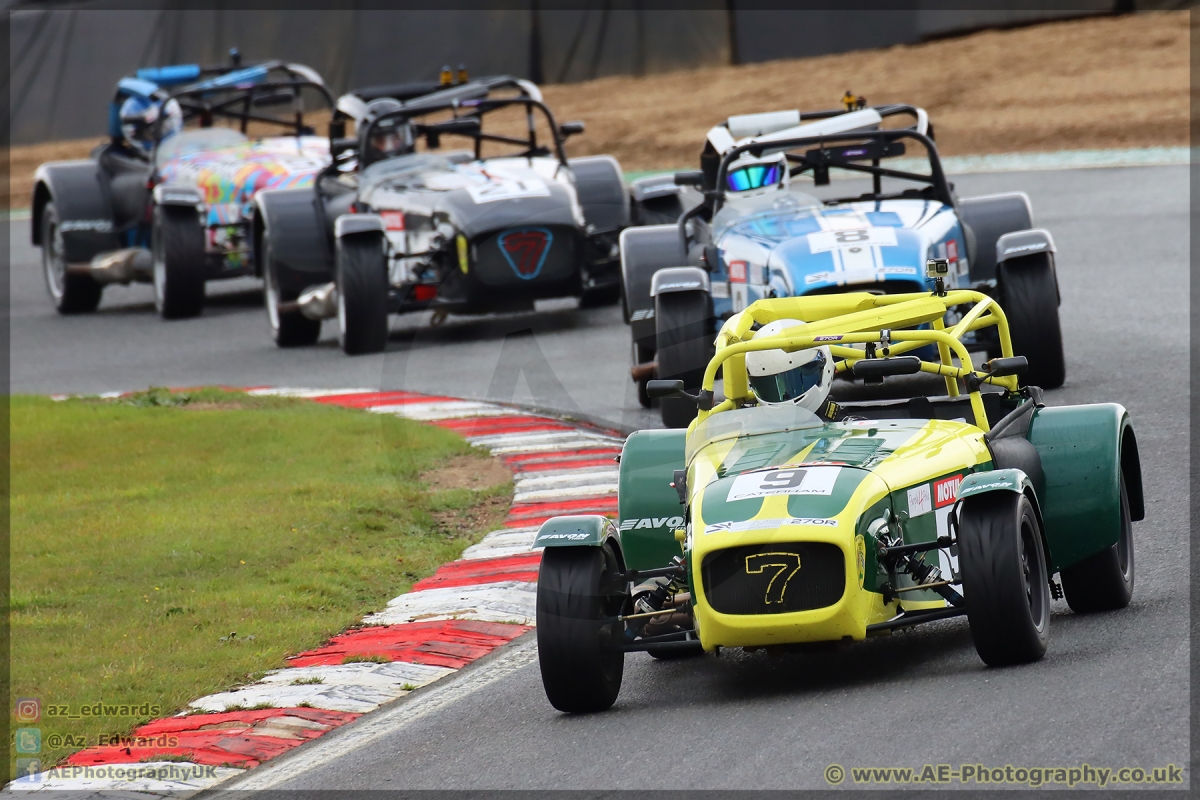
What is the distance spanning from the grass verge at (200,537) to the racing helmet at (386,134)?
367cm

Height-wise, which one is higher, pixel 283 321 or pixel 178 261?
pixel 178 261

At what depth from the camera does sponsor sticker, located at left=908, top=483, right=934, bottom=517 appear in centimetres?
628

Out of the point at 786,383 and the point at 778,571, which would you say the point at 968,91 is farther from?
the point at 778,571

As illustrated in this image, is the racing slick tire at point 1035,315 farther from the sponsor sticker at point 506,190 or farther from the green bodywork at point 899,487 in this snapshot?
the sponsor sticker at point 506,190

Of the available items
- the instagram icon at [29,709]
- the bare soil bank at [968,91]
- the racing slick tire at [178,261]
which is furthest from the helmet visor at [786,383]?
the bare soil bank at [968,91]

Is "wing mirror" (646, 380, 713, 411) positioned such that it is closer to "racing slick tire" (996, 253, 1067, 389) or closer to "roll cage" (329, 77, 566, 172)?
"racing slick tire" (996, 253, 1067, 389)

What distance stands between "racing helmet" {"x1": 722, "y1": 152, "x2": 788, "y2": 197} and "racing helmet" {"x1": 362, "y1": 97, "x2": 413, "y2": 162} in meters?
4.49

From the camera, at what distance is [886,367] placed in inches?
263

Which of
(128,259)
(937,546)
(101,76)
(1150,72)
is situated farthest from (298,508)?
(101,76)

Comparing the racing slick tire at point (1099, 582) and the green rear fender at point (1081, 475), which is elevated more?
the green rear fender at point (1081, 475)

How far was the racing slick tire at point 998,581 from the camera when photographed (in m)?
5.84

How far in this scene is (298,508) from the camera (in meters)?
9.84

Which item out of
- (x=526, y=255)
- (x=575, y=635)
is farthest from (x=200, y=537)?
(x=526, y=255)

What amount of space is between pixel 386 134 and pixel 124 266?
3.98m
